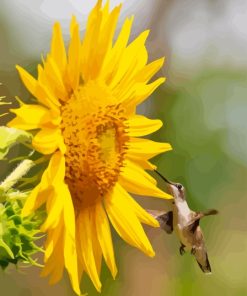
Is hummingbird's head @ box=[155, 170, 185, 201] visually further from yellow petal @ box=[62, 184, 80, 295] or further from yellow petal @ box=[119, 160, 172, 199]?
yellow petal @ box=[62, 184, 80, 295]

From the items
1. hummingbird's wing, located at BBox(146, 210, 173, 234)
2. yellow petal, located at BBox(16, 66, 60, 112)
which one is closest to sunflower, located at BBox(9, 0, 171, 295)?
yellow petal, located at BBox(16, 66, 60, 112)

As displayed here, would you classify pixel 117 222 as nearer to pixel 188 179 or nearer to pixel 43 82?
pixel 43 82

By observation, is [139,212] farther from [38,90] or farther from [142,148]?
[38,90]

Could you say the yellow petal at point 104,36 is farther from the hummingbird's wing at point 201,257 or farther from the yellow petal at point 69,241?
the hummingbird's wing at point 201,257

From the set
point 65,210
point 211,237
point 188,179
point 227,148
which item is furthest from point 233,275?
point 65,210

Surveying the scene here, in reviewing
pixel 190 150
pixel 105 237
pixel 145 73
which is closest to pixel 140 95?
pixel 145 73

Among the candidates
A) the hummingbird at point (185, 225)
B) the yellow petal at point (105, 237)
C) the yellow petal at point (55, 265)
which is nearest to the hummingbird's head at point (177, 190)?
the hummingbird at point (185, 225)
